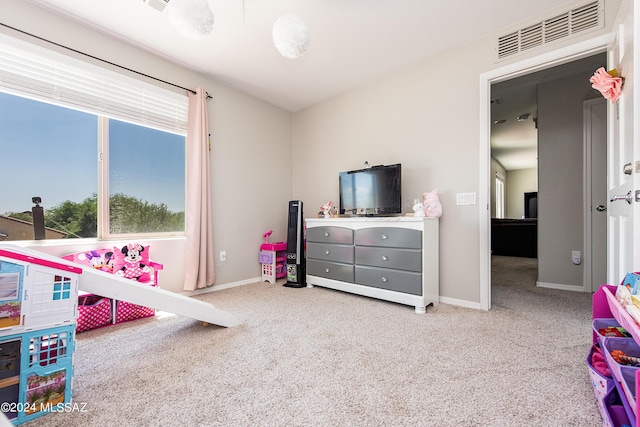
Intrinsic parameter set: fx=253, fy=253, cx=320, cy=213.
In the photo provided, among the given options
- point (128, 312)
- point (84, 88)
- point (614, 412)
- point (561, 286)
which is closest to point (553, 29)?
point (614, 412)

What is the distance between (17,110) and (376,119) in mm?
3257

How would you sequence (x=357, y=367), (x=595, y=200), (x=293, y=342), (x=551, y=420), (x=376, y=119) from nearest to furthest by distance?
1. (x=551, y=420)
2. (x=357, y=367)
3. (x=293, y=342)
4. (x=595, y=200)
5. (x=376, y=119)

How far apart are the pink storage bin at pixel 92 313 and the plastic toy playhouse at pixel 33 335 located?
3.18 feet

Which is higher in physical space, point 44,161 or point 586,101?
point 586,101

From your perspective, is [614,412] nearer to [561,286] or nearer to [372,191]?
[372,191]

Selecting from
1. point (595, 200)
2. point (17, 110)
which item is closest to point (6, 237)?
point (17, 110)

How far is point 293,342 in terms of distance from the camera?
5.55 ft

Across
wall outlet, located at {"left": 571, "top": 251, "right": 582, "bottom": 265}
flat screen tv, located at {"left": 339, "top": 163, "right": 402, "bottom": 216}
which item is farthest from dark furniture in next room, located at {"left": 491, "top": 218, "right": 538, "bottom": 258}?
flat screen tv, located at {"left": 339, "top": 163, "right": 402, "bottom": 216}

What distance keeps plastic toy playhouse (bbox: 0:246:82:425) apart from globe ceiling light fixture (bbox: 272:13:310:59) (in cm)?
168

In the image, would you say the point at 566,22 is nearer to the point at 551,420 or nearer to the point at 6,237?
the point at 551,420

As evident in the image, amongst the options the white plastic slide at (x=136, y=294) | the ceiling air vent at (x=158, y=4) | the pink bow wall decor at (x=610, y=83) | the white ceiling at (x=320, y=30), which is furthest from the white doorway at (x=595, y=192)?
the ceiling air vent at (x=158, y=4)

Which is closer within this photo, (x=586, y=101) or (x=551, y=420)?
(x=551, y=420)

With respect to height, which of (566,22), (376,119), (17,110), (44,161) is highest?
(566,22)

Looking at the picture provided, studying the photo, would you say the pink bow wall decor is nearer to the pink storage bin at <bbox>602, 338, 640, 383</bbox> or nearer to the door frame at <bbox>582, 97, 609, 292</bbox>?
the pink storage bin at <bbox>602, 338, 640, 383</bbox>
